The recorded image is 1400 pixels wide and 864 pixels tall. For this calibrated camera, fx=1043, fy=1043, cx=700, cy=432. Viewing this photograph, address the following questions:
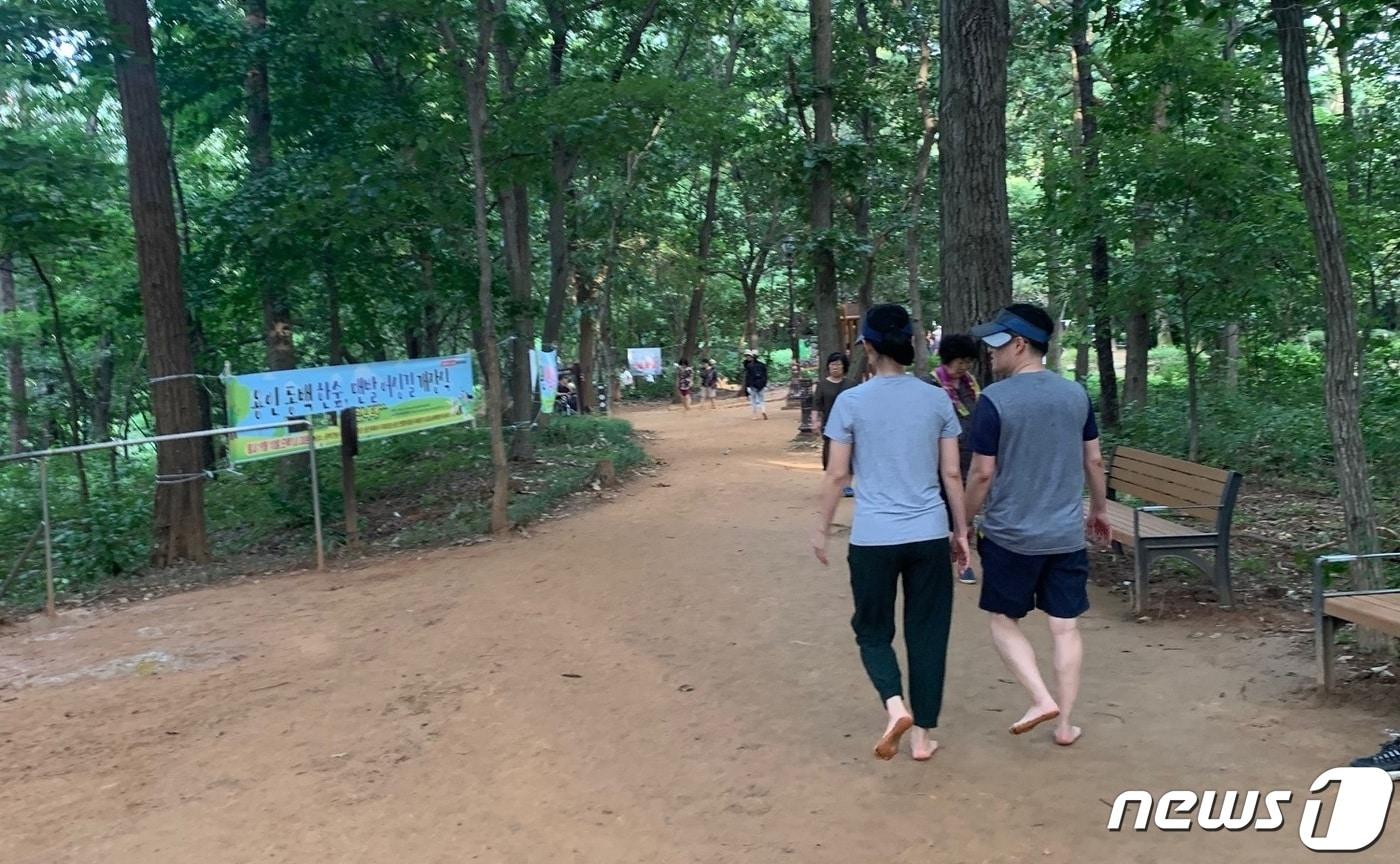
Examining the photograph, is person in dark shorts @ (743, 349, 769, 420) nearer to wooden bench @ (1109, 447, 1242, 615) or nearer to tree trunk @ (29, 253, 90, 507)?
tree trunk @ (29, 253, 90, 507)

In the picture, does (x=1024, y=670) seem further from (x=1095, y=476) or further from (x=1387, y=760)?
(x=1387, y=760)

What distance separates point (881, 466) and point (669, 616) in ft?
11.3

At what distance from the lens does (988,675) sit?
5.63 m

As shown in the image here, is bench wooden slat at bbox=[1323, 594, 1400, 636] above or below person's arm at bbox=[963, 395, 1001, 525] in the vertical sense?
below

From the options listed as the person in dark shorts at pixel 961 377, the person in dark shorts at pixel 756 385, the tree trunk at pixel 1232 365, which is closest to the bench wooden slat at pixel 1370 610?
the person in dark shorts at pixel 961 377

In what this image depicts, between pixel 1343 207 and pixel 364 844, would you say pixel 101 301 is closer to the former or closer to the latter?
pixel 364 844

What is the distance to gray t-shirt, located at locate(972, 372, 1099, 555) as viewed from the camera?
14.1 feet

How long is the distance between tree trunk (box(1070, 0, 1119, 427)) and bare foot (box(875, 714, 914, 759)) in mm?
7269

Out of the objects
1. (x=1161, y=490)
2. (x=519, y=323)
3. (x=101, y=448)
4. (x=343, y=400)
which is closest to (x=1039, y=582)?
(x=1161, y=490)

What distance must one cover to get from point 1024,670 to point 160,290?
9.38 metres

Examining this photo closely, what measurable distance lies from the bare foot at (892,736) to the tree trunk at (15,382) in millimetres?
19283

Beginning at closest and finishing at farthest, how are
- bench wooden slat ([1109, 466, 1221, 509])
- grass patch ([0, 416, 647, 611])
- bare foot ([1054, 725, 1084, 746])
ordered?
bare foot ([1054, 725, 1084, 746]), bench wooden slat ([1109, 466, 1221, 509]), grass patch ([0, 416, 647, 611])

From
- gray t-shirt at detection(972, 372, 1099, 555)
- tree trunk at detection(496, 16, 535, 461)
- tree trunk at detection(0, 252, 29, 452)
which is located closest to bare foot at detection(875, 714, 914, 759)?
gray t-shirt at detection(972, 372, 1099, 555)

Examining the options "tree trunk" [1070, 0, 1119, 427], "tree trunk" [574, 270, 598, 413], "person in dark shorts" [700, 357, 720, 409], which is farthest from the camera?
"person in dark shorts" [700, 357, 720, 409]
